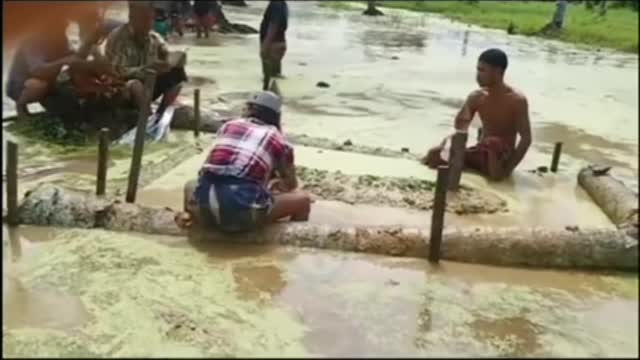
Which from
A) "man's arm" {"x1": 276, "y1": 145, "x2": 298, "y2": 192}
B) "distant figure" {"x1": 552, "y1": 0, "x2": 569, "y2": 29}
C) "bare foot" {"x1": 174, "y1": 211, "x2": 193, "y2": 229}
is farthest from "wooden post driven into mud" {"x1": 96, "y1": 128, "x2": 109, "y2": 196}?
"distant figure" {"x1": 552, "y1": 0, "x2": 569, "y2": 29}

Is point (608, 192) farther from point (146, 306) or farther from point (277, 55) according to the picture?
point (277, 55)

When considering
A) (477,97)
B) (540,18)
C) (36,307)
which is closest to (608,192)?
(477,97)

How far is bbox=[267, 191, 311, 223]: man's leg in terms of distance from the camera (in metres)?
5.07

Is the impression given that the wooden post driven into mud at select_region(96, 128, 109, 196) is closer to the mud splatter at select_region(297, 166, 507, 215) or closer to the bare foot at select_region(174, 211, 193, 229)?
the bare foot at select_region(174, 211, 193, 229)

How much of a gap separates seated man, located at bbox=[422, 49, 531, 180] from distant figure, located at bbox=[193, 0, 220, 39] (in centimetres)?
1347

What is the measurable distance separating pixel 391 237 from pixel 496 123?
9.14 ft

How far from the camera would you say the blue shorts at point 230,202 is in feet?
15.7

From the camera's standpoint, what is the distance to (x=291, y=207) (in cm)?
520

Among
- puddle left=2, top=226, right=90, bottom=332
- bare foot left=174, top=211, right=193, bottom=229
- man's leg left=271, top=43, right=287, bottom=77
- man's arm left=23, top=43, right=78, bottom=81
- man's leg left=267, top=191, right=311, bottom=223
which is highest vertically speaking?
man's arm left=23, top=43, right=78, bottom=81

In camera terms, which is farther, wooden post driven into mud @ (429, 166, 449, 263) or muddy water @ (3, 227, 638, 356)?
wooden post driven into mud @ (429, 166, 449, 263)

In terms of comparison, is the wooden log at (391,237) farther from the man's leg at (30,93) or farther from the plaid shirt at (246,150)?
the man's leg at (30,93)

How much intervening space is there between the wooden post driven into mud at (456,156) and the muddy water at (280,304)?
41.5 inches

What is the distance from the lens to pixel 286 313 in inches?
155

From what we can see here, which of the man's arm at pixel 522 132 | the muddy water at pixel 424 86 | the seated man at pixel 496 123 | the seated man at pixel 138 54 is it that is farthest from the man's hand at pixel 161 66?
the man's arm at pixel 522 132
